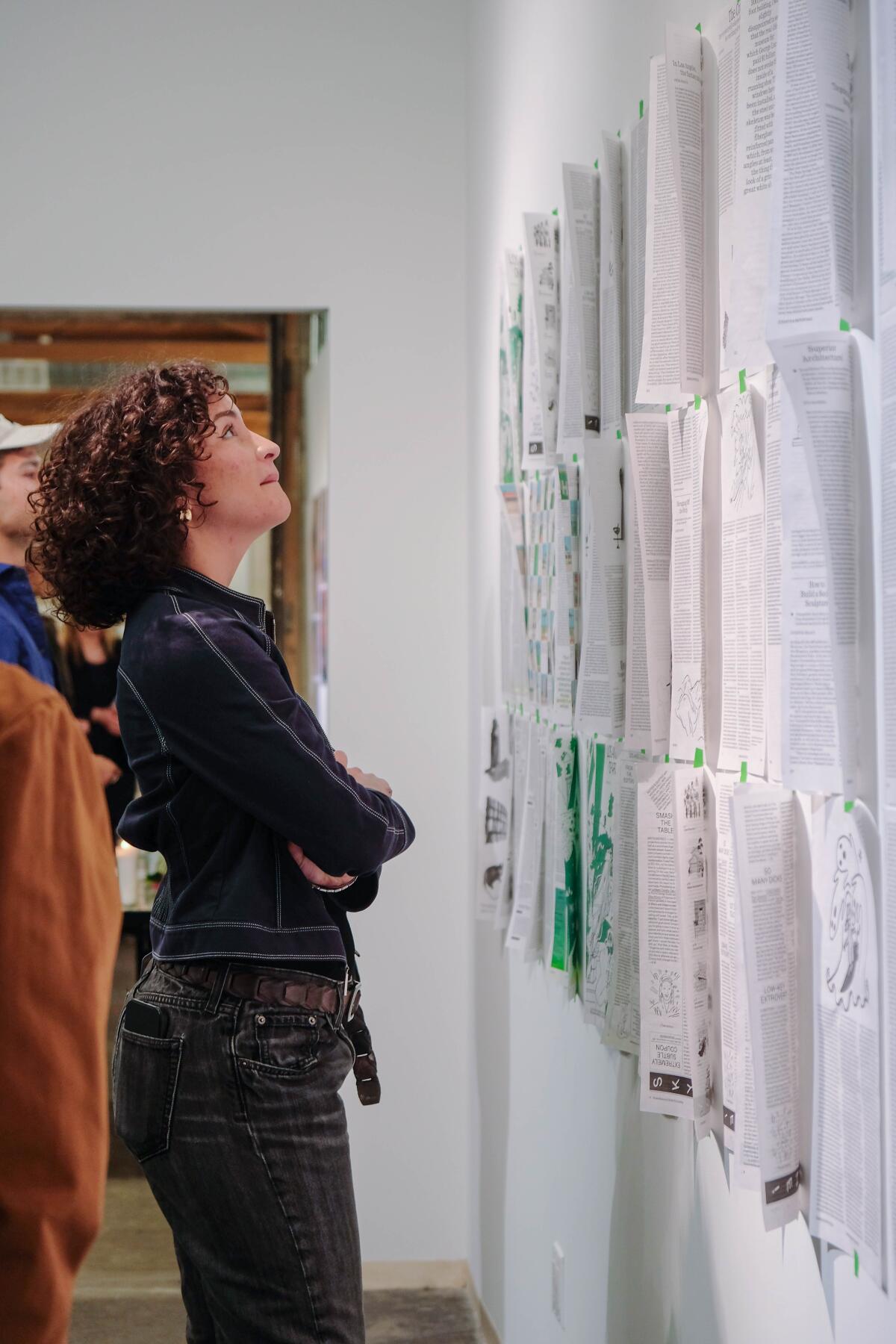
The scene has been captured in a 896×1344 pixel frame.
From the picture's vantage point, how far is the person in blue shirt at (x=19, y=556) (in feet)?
8.30

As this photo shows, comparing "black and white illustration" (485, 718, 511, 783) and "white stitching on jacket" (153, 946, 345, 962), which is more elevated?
"black and white illustration" (485, 718, 511, 783)

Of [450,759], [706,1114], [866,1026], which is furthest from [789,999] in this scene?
[450,759]

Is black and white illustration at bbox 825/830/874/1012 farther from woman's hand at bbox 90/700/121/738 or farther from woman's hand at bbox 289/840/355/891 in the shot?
woman's hand at bbox 90/700/121/738

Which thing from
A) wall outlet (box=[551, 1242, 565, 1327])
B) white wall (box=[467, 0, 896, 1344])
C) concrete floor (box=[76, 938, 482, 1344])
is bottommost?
concrete floor (box=[76, 938, 482, 1344])

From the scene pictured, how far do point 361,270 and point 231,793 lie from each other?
2.09 m

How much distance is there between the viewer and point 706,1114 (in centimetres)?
120

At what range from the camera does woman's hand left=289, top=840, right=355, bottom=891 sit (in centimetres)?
140

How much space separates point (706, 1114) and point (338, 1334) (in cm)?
48

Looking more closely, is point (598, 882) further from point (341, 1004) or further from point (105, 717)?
point (105, 717)

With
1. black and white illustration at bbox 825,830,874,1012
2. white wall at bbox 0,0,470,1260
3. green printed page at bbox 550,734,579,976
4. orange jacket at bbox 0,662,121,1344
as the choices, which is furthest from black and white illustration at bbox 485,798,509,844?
orange jacket at bbox 0,662,121,1344

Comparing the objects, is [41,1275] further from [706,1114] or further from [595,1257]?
[595,1257]

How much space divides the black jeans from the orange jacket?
23.8 inches

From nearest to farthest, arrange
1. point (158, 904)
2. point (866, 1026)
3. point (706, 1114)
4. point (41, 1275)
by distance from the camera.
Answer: point (41, 1275), point (866, 1026), point (706, 1114), point (158, 904)

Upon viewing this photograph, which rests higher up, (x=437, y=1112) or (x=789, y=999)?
(x=789, y=999)
